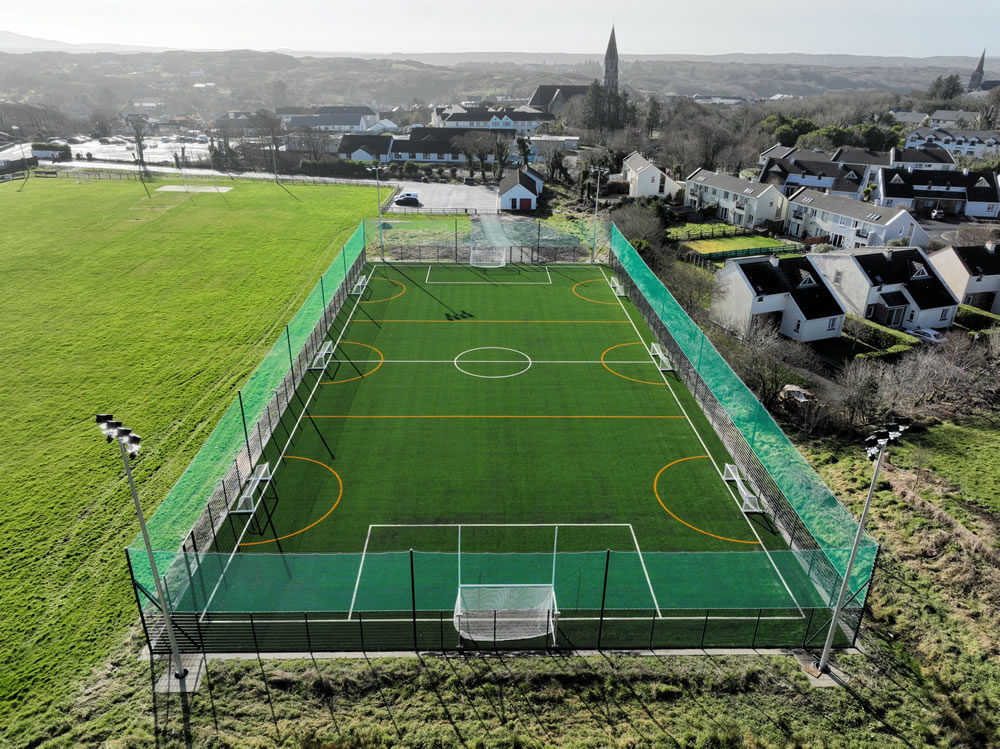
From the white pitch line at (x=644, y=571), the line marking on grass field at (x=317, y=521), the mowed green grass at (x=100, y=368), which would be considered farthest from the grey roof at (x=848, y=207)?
the line marking on grass field at (x=317, y=521)

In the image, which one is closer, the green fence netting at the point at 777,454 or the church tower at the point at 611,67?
the green fence netting at the point at 777,454

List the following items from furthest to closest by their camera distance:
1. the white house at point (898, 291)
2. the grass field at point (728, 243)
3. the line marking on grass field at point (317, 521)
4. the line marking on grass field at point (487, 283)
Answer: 1. the grass field at point (728, 243)
2. the line marking on grass field at point (487, 283)
3. the white house at point (898, 291)
4. the line marking on grass field at point (317, 521)

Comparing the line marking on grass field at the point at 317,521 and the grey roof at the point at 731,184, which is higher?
the grey roof at the point at 731,184

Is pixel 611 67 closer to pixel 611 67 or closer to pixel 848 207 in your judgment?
pixel 611 67

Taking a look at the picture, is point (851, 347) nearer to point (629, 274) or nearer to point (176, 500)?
point (629, 274)

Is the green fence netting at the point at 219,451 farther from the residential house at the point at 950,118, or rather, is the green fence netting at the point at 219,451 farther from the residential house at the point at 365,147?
the residential house at the point at 950,118

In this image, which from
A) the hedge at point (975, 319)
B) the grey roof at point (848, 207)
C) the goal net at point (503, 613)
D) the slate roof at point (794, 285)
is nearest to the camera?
the goal net at point (503, 613)

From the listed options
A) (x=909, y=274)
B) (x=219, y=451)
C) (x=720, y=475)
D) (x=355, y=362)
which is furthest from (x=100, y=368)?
(x=909, y=274)
